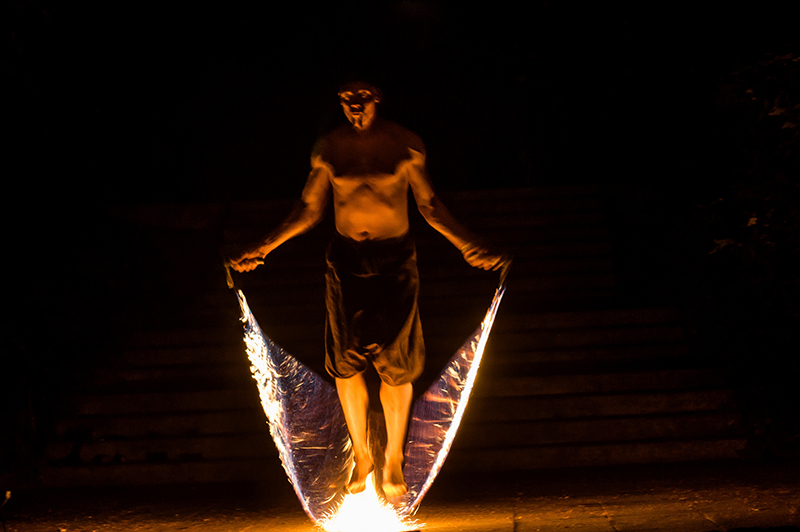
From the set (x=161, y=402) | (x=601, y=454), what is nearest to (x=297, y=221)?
(x=161, y=402)

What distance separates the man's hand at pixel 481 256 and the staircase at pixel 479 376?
2.21 meters

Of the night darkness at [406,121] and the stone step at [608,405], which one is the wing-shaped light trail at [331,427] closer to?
the stone step at [608,405]

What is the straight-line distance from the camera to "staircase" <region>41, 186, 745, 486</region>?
5.52 metres

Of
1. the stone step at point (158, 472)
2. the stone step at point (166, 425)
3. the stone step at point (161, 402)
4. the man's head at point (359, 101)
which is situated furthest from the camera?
the stone step at point (161, 402)

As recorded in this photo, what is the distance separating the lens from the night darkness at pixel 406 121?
19.3 ft

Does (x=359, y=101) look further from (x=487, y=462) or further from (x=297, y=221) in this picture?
(x=487, y=462)

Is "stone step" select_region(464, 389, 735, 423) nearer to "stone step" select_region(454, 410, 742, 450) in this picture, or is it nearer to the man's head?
"stone step" select_region(454, 410, 742, 450)

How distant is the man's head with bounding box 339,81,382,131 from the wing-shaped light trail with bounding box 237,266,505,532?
1.06m

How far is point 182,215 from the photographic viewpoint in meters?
8.83

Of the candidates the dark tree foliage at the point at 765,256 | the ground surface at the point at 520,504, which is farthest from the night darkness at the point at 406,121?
the ground surface at the point at 520,504

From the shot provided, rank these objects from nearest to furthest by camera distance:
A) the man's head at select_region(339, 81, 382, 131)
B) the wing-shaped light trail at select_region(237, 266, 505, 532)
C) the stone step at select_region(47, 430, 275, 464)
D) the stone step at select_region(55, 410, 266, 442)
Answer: the man's head at select_region(339, 81, 382, 131) → the wing-shaped light trail at select_region(237, 266, 505, 532) → the stone step at select_region(47, 430, 275, 464) → the stone step at select_region(55, 410, 266, 442)

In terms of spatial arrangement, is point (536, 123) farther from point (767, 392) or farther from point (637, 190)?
point (767, 392)

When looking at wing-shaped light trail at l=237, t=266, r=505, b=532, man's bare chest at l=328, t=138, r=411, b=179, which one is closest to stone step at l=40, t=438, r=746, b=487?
wing-shaped light trail at l=237, t=266, r=505, b=532

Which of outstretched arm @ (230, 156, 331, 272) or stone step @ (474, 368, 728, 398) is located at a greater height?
outstretched arm @ (230, 156, 331, 272)
